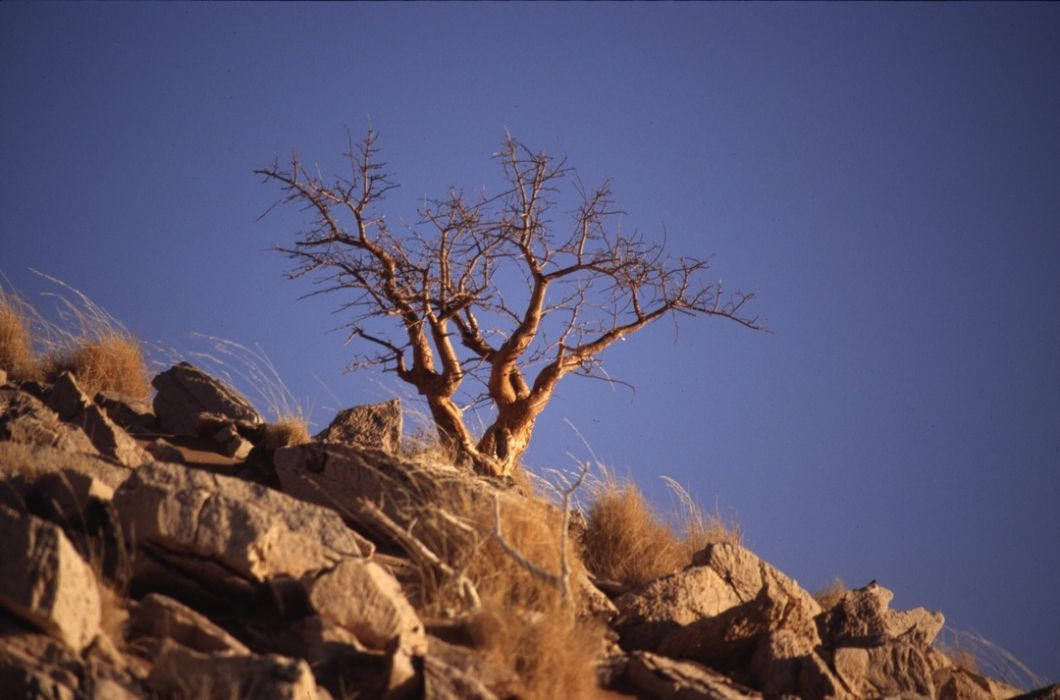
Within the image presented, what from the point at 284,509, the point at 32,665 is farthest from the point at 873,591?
the point at 32,665

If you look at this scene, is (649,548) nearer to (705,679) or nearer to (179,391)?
(705,679)

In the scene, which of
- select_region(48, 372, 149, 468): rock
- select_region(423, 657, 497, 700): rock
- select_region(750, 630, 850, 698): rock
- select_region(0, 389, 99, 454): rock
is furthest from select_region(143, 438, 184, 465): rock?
select_region(750, 630, 850, 698): rock

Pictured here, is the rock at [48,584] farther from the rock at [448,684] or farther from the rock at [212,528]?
the rock at [448,684]

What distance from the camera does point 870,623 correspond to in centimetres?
901

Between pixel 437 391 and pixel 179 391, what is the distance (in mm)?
3125

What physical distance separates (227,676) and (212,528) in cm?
125

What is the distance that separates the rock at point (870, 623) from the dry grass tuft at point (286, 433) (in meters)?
5.51

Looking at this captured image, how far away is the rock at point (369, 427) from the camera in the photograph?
10062 mm

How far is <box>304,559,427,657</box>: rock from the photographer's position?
557 centimetres

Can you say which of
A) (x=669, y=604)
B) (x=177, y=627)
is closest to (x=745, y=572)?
(x=669, y=604)

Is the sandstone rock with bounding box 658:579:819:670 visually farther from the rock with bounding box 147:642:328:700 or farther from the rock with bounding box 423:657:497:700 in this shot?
the rock with bounding box 147:642:328:700

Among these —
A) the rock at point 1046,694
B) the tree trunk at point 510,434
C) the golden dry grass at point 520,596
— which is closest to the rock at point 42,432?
the golden dry grass at point 520,596

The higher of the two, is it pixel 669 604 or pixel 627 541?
pixel 627 541

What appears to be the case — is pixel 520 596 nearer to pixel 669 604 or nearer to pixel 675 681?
pixel 675 681
